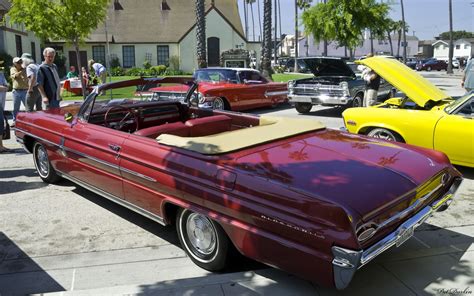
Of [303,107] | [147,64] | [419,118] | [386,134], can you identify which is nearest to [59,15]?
[303,107]

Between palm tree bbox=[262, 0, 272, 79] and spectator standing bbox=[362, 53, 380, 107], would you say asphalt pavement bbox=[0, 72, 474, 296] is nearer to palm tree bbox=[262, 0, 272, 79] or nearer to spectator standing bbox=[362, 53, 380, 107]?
spectator standing bbox=[362, 53, 380, 107]

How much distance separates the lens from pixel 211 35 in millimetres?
41094

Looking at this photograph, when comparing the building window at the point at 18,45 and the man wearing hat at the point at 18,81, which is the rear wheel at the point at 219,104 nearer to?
the man wearing hat at the point at 18,81

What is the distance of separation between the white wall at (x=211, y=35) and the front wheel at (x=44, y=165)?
34820 millimetres

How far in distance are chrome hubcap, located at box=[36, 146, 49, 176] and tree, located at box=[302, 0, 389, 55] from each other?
565 inches

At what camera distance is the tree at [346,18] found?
1773 centimetres

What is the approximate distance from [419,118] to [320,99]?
5.86 metres

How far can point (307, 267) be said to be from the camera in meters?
2.80

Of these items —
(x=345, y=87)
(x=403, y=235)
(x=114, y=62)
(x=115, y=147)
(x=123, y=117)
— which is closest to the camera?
(x=403, y=235)

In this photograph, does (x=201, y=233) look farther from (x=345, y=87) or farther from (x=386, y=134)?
(x=345, y=87)

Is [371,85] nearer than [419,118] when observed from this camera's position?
No

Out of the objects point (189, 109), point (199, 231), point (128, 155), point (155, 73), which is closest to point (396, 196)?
point (199, 231)

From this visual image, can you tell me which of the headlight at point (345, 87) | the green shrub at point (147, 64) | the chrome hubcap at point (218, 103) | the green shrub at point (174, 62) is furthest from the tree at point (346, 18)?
the green shrub at point (147, 64)

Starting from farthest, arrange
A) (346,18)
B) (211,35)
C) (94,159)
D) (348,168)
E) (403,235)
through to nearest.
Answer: (211,35), (346,18), (94,159), (348,168), (403,235)
